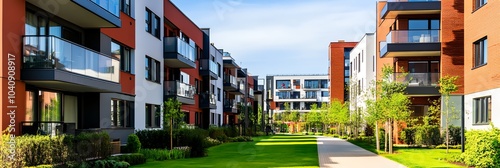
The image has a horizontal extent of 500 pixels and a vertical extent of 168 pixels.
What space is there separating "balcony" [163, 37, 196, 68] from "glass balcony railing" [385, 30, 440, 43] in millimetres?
12985

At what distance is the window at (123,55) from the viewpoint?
25.0 meters

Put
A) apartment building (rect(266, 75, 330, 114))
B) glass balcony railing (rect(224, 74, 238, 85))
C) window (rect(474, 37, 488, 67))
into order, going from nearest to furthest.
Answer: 1. window (rect(474, 37, 488, 67))
2. glass balcony railing (rect(224, 74, 238, 85))
3. apartment building (rect(266, 75, 330, 114))

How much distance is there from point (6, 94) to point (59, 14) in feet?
15.7

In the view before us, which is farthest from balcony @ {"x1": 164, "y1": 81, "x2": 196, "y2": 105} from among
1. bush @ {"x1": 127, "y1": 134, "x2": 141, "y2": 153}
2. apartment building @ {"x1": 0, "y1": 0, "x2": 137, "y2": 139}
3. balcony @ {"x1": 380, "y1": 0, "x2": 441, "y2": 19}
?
balcony @ {"x1": 380, "y1": 0, "x2": 441, "y2": 19}

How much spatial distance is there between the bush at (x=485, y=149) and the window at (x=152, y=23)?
60.5ft

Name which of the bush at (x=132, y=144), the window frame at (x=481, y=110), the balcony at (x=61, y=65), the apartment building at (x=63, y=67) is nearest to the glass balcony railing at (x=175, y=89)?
the apartment building at (x=63, y=67)

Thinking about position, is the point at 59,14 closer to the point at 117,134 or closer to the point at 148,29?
the point at 117,134

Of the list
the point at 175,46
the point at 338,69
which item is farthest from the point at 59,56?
the point at 338,69

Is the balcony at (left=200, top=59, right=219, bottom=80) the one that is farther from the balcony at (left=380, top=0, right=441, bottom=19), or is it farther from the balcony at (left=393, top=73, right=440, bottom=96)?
the balcony at (left=393, top=73, right=440, bottom=96)

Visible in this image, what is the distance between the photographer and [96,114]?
22.8m

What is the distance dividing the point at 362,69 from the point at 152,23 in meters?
30.3

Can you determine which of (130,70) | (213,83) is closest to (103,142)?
(130,70)

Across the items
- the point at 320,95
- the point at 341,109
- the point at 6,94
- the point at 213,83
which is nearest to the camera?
the point at 6,94

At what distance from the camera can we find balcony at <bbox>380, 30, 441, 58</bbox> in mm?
34344
